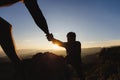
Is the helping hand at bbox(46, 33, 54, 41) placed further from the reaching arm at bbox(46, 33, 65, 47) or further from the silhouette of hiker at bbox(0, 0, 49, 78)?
the silhouette of hiker at bbox(0, 0, 49, 78)

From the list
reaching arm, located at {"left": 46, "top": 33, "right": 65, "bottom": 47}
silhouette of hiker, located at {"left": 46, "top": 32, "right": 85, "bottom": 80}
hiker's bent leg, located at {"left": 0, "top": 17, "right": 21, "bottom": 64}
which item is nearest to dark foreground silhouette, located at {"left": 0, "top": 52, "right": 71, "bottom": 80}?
silhouette of hiker, located at {"left": 46, "top": 32, "right": 85, "bottom": 80}

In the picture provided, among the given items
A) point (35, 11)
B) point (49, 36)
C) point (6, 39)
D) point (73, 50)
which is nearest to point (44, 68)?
point (49, 36)

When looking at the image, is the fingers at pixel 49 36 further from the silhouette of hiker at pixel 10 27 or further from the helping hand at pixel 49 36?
the silhouette of hiker at pixel 10 27

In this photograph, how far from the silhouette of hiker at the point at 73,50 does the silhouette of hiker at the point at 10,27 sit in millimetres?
586

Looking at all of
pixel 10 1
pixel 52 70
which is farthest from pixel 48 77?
pixel 10 1

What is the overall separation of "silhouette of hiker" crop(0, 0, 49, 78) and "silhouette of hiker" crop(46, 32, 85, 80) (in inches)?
23.1

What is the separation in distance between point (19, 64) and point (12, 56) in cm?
25

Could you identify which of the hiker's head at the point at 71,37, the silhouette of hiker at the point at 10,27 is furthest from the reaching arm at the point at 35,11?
the hiker's head at the point at 71,37

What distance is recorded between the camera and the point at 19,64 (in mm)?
4934

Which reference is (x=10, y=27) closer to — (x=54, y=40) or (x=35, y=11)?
(x=35, y=11)

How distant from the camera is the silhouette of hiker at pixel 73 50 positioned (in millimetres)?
5371

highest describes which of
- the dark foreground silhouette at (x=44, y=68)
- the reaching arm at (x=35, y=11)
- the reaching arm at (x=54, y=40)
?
the reaching arm at (x=35, y=11)

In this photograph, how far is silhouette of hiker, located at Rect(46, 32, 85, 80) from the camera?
211 inches

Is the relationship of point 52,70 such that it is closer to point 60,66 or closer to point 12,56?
point 60,66
